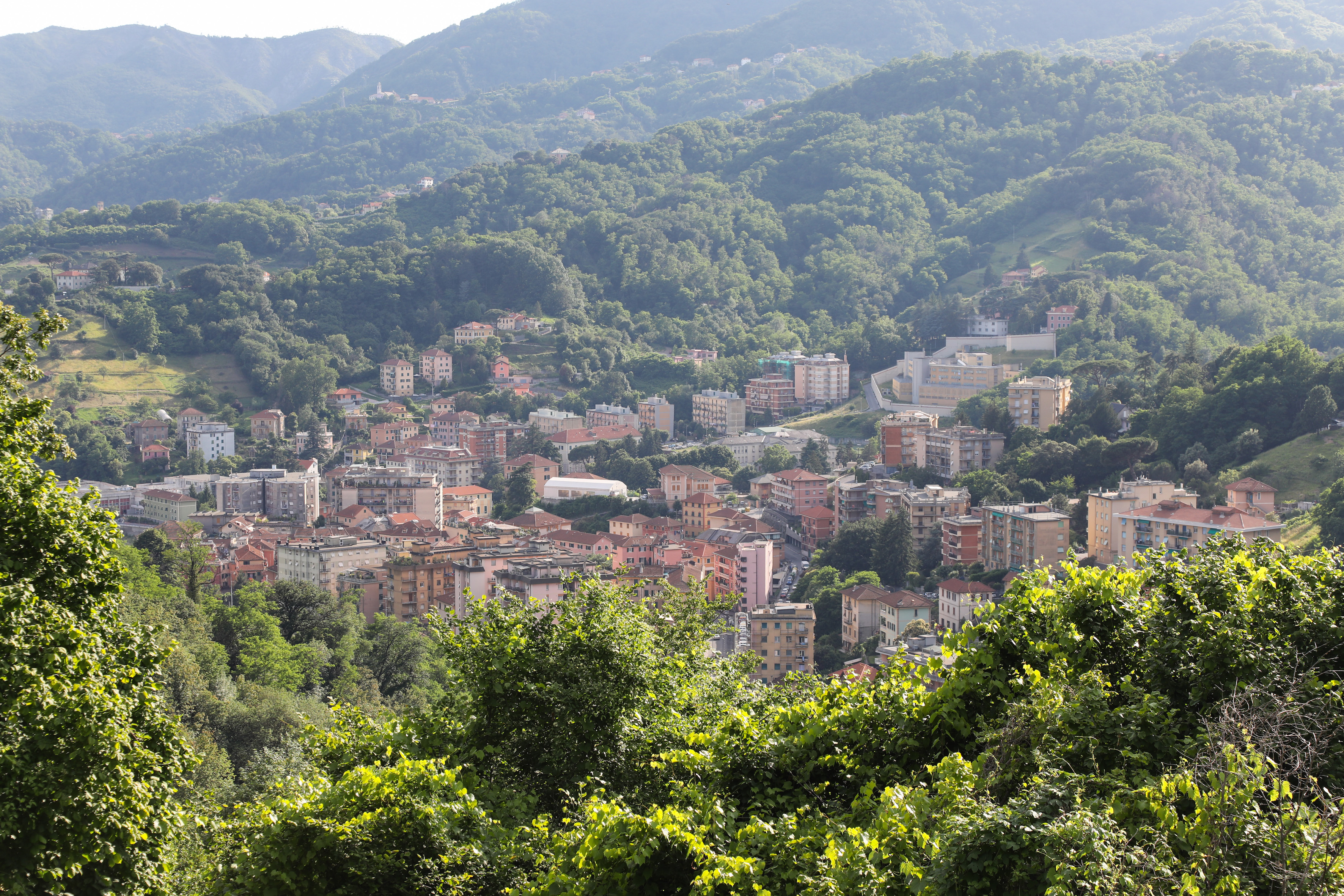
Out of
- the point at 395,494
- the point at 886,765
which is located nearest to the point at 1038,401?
the point at 395,494

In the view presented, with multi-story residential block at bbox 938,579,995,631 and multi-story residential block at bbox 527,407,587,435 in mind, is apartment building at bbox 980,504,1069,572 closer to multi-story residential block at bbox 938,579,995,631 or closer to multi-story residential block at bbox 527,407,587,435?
multi-story residential block at bbox 938,579,995,631

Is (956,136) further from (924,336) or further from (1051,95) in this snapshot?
(924,336)

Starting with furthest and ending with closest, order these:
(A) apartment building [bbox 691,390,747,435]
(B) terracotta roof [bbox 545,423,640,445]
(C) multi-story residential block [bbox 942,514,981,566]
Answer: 1. (A) apartment building [bbox 691,390,747,435]
2. (B) terracotta roof [bbox 545,423,640,445]
3. (C) multi-story residential block [bbox 942,514,981,566]

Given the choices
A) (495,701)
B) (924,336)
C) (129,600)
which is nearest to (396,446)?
(924,336)

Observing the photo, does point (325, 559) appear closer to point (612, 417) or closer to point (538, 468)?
point (538, 468)

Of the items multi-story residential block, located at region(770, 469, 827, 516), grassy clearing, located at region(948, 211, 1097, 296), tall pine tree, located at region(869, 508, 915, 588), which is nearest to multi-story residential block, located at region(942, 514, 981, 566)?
tall pine tree, located at region(869, 508, 915, 588)
